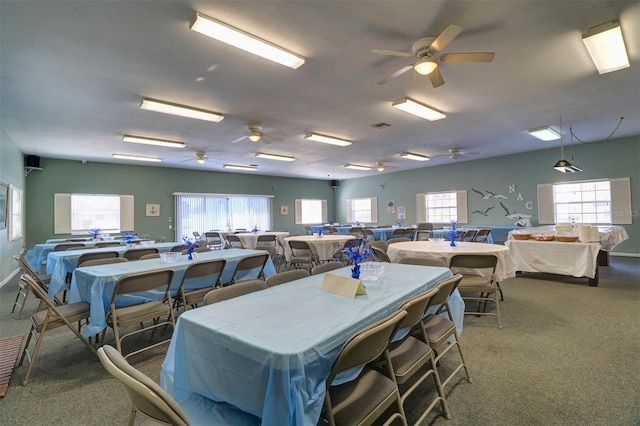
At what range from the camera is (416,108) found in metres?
4.46

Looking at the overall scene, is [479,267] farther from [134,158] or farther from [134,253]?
[134,158]

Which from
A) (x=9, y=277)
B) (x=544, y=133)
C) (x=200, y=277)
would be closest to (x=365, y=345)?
(x=200, y=277)

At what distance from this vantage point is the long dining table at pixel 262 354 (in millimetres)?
1112

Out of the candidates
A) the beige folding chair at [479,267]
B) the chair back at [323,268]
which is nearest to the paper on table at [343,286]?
the chair back at [323,268]

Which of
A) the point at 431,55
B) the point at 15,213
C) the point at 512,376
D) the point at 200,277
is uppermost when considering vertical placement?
the point at 431,55

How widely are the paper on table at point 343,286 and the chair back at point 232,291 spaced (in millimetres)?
472

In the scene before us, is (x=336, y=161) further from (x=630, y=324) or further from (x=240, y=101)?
(x=630, y=324)

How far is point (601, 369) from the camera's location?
2352mm

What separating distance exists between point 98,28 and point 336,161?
22.8 feet

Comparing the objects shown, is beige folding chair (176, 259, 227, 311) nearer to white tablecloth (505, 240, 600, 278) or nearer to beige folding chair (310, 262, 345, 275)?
beige folding chair (310, 262, 345, 275)

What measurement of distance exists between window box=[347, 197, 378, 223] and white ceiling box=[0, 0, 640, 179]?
20.0ft

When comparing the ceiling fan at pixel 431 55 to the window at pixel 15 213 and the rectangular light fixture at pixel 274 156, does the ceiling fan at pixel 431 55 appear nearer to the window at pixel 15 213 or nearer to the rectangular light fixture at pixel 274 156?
the rectangular light fixture at pixel 274 156

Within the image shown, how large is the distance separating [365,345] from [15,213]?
8034 mm

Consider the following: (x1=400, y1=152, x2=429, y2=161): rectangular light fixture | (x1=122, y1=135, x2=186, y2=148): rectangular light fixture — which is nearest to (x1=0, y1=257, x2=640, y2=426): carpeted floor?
(x1=122, y1=135, x2=186, y2=148): rectangular light fixture
